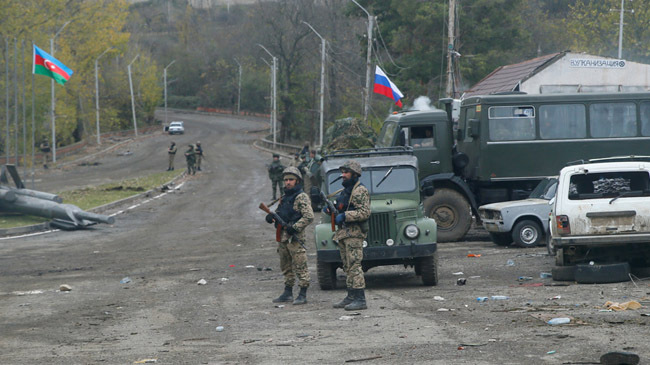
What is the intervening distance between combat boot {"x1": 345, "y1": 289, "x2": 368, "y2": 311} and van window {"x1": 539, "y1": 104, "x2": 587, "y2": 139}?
34.1 feet

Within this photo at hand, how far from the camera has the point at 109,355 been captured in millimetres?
8555

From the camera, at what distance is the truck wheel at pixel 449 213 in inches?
773

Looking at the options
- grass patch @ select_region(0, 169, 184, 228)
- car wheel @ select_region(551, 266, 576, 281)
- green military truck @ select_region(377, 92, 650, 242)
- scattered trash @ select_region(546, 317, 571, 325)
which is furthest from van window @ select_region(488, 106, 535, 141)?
grass patch @ select_region(0, 169, 184, 228)

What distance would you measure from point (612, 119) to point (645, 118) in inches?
30.4

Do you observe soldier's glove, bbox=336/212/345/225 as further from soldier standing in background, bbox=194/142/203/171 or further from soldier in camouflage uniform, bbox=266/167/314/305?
soldier standing in background, bbox=194/142/203/171

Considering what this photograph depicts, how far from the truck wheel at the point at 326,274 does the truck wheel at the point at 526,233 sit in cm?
617

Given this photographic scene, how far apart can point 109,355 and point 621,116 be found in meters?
15.0

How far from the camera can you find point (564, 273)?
12906 mm

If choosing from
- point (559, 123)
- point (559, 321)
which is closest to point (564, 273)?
point (559, 321)

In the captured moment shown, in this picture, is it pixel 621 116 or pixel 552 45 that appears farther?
pixel 552 45

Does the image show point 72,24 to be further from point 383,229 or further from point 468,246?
point 383,229

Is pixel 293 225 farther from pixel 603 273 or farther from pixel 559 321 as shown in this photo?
pixel 603 273

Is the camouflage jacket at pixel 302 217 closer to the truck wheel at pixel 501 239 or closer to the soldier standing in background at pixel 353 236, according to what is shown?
the soldier standing in background at pixel 353 236

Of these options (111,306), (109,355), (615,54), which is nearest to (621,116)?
(111,306)
